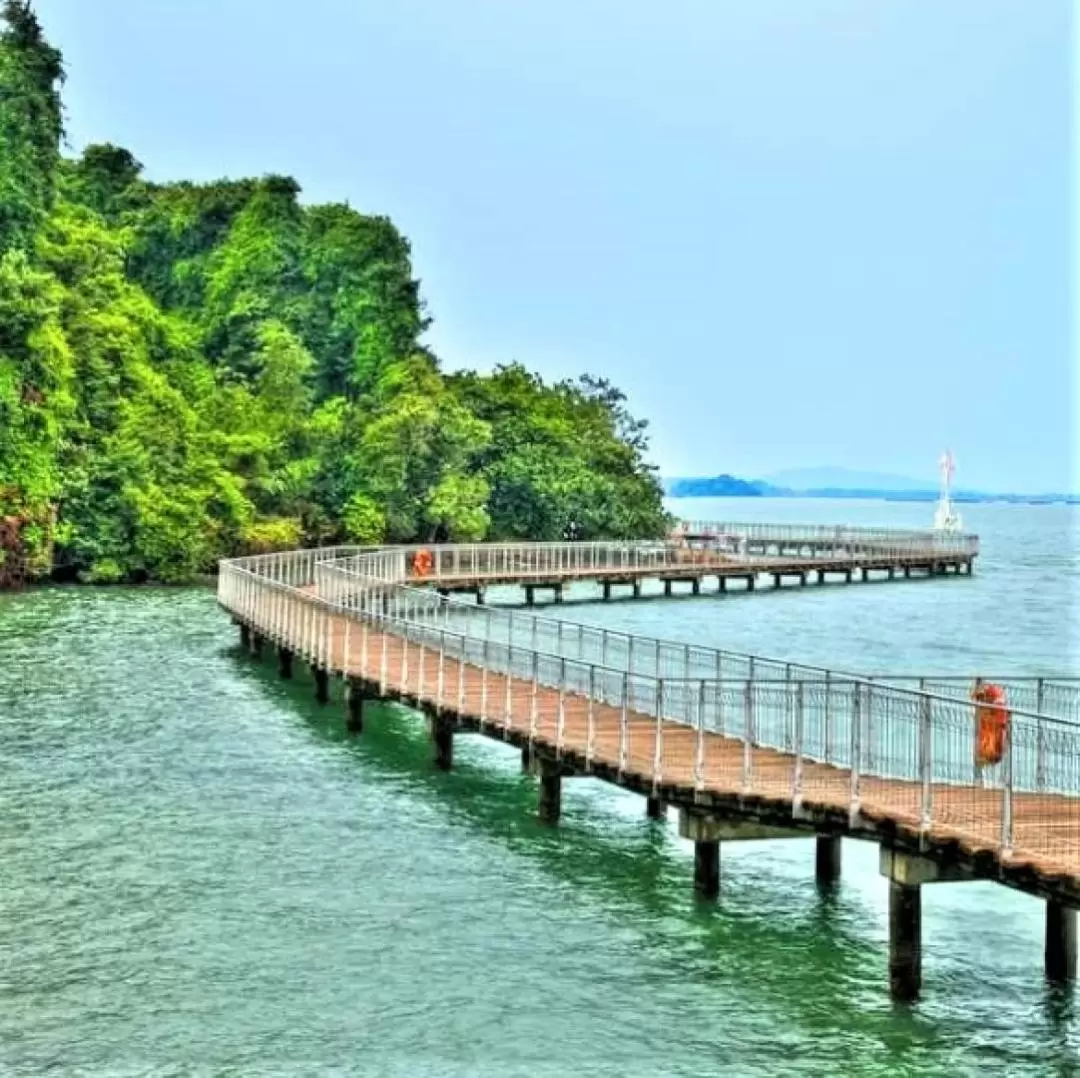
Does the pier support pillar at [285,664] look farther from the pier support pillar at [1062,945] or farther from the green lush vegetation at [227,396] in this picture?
the pier support pillar at [1062,945]

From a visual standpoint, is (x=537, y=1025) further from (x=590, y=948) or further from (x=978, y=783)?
(x=978, y=783)

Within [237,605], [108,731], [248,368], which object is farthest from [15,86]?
[108,731]

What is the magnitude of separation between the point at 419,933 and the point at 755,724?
7.10 m

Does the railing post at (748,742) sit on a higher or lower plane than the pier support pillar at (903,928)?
higher

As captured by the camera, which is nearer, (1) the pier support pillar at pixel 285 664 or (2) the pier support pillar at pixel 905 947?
(2) the pier support pillar at pixel 905 947

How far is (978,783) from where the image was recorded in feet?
66.2

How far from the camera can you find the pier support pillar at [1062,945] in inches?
754

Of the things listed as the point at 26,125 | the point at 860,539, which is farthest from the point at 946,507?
the point at 26,125

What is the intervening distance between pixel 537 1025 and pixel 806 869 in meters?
7.86

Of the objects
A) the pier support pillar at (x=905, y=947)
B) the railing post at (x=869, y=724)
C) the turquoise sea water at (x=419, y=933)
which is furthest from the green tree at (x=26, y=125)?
the pier support pillar at (x=905, y=947)

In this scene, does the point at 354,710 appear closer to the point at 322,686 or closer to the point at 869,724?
the point at 322,686

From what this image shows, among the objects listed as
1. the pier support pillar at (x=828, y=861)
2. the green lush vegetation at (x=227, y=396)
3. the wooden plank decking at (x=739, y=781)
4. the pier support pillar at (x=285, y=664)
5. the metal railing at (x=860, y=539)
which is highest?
the green lush vegetation at (x=227, y=396)

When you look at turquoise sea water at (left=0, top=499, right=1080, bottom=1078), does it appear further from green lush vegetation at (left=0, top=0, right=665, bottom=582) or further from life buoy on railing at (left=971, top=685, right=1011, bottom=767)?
green lush vegetation at (left=0, top=0, right=665, bottom=582)

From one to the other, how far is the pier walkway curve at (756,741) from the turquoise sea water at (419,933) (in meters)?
1.03
